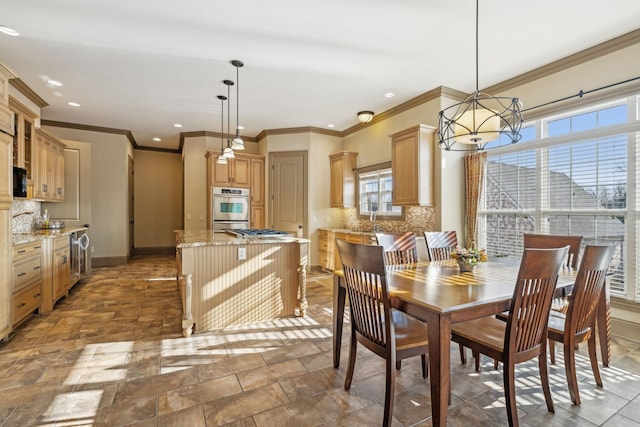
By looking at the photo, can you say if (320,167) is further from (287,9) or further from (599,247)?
(599,247)

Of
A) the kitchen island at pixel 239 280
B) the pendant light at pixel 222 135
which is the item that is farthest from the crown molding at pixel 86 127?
the kitchen island at pixel 239 280

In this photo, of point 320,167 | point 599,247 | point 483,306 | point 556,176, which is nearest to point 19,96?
point 320,167

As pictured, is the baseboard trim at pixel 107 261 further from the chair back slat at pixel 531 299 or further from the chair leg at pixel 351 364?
the chair back slat at pixel 531 299

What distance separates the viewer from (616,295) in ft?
9.94

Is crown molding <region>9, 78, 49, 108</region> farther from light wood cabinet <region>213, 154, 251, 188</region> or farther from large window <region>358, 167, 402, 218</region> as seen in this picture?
large window <region>358, 167, 402, 218</region>

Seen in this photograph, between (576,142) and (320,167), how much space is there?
13.2 feet

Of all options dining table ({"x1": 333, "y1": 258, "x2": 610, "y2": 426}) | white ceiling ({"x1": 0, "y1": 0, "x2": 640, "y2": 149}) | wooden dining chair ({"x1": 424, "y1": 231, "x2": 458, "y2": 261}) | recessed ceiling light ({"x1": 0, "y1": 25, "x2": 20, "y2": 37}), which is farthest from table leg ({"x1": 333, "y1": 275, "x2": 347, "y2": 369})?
recessed ceiling light ({"x1": 0, "y1": 25, "x2": 20, "y2": 37})

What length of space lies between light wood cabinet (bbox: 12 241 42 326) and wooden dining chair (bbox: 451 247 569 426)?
158 inches

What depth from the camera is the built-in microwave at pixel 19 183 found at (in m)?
3.55

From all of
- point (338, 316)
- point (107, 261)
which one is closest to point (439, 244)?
point (338, 316)

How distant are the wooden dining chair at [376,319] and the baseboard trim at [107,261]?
→ 6241mm

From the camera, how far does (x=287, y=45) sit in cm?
316

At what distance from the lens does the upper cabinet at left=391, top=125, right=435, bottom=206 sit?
4176mm

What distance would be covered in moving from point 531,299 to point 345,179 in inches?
175
